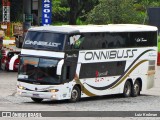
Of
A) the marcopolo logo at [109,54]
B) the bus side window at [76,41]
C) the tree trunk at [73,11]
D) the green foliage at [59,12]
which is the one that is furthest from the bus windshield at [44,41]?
the green foliage at [59,12]

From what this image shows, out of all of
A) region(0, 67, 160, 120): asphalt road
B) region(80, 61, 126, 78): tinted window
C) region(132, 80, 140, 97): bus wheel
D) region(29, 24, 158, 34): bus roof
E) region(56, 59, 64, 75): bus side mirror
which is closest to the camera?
region(0, 67, 160, 120): asphalt road

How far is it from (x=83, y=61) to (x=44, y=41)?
202 centimetres

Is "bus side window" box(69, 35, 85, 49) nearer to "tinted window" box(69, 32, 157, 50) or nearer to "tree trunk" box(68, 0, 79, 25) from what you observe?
"tinted window" box(69, 32, 157, 50)

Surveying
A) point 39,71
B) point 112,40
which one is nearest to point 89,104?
point 39,71

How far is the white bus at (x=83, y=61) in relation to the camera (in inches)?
1133

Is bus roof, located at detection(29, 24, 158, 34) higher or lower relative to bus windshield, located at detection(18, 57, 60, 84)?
higher

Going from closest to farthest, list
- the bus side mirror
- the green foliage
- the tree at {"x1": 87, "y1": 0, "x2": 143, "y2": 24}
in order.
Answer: the bus side mirror
the tree at {"x1": 87, "y1": 0, "x2": 143, "y2": 24}
the green foliage

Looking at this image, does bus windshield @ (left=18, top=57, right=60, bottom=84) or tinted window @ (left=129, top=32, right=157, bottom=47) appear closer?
bus windshield @ (left=18, top=57, right=60, bottom=84)

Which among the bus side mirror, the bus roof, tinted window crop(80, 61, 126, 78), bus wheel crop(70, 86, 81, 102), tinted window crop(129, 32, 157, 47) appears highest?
the bus roof

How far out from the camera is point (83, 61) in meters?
30.2

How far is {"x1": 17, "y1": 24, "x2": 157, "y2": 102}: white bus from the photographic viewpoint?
28.8 m

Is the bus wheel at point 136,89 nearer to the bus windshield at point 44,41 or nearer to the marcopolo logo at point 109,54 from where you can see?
the marcopolo logo at point 109,54

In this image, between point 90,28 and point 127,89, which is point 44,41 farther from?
point 127,89

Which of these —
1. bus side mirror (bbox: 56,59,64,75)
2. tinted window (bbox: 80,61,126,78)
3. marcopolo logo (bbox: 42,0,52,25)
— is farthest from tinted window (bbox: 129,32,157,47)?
marcopolo logo (bbox: 42,0,52,25)
